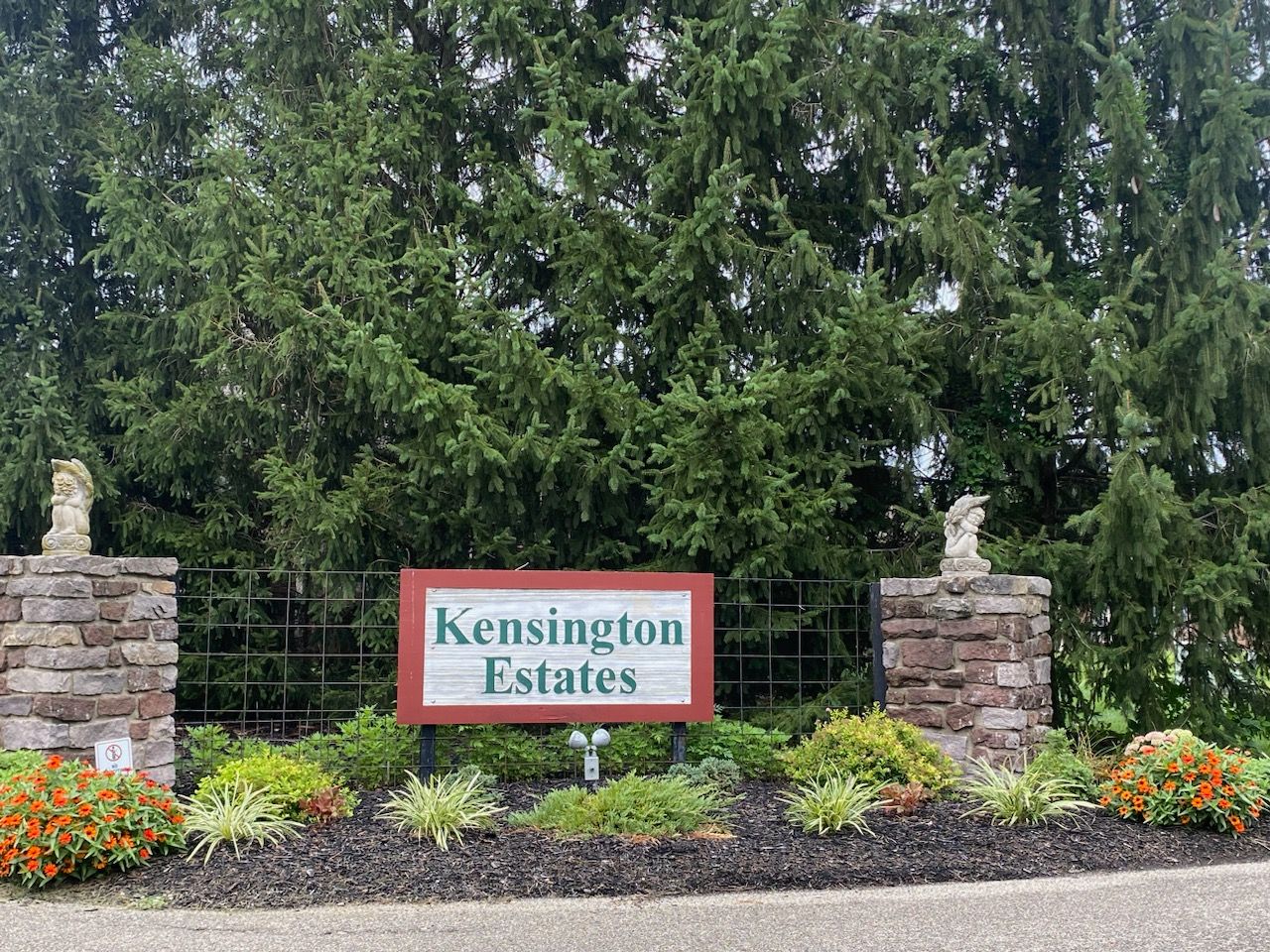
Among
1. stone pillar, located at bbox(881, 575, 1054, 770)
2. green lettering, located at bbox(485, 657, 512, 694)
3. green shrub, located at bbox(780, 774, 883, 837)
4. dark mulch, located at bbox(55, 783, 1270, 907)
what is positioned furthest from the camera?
stone pillar, located at bbox(881, 575, 1054, 770)

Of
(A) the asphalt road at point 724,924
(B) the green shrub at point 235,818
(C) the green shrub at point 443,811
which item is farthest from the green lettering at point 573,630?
(A) the asphalt road at point 724,924

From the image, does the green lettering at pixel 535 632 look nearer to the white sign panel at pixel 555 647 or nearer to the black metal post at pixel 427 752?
the white sign panel at pixel 555 647

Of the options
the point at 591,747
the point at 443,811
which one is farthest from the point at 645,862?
the point at 591,747

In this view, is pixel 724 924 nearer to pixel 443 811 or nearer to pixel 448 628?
pixel 443 811

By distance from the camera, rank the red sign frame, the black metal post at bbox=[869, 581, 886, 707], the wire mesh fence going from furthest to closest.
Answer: the wire mesh fence
the black metal post at bbox=[869, 581, 886, 707]
the red sign frame

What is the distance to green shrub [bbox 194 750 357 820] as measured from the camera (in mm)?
5371

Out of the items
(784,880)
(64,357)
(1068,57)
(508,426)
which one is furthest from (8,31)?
(784,880)

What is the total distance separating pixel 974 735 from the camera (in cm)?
664

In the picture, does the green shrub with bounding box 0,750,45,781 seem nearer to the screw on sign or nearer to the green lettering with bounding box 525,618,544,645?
the screw on sign

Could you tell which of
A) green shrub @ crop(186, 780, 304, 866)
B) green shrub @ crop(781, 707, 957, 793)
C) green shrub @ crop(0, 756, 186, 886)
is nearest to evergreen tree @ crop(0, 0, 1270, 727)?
green shrub @ crop(781, 707, 957, 793)

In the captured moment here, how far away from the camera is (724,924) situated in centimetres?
404

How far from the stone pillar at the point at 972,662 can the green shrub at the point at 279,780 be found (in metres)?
3.49

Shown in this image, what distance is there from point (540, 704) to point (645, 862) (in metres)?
1.82

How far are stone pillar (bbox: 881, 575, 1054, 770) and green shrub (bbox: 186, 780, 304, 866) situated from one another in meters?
3.77
